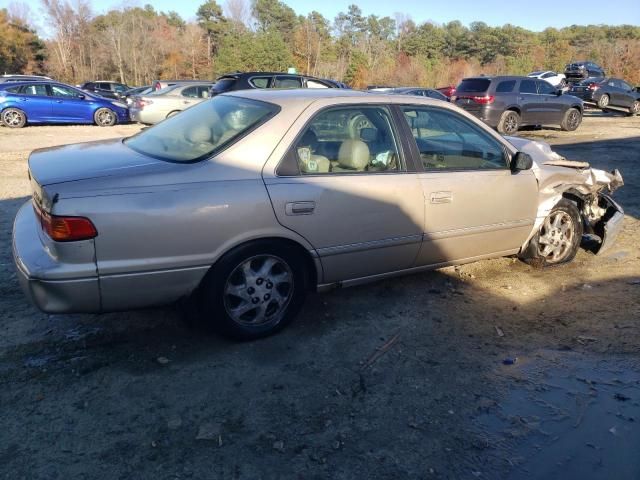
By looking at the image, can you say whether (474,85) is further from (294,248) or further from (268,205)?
(268,205)

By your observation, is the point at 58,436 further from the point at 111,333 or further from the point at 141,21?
the point at 141,21

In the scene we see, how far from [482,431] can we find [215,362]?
1588 mm

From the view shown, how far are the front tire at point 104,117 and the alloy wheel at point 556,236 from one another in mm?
16244

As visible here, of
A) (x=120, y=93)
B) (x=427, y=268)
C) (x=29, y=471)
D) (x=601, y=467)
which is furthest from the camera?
(x=120, y=93)

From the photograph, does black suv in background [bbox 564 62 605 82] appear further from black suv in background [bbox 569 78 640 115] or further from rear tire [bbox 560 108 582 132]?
rear tire [bbox 560 108 582 132]

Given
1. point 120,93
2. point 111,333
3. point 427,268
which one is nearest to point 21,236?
point 111,333

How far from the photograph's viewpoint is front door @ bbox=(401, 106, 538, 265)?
159 inches

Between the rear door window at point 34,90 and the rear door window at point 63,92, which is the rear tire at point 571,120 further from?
the rear door window at point 34,90

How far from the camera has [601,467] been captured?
8.23 ft

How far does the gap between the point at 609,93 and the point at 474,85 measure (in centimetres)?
1101

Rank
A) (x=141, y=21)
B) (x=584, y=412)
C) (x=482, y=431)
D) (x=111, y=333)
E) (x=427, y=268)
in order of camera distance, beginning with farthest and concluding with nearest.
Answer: (x=141, y=21) < (x=427, y=268) < (x=111, y=333) < (x=584, y=412) < (x=482, y=431)

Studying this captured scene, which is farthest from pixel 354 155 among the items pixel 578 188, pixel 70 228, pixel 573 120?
pixel 573 120

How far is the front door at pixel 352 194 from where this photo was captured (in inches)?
134

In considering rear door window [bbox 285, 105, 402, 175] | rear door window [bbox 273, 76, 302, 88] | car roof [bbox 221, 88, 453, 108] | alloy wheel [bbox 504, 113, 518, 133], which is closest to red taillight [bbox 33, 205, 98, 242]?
rear door window [bbox 285, 105, 402, 175]
